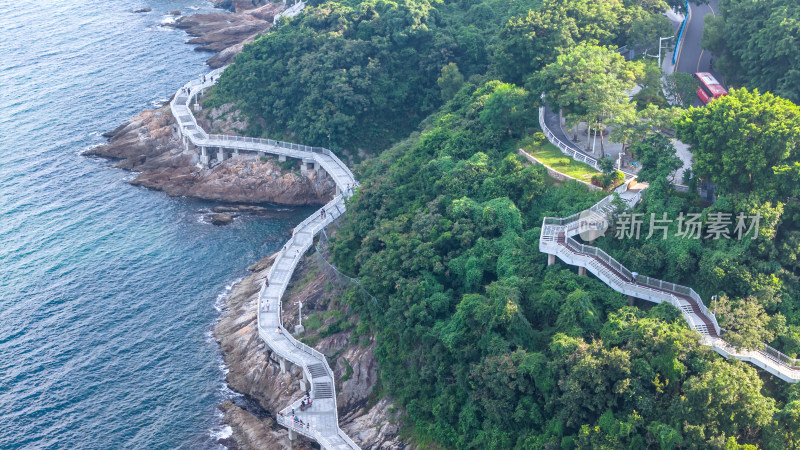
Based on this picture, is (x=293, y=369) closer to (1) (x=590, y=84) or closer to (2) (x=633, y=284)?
(2) (x=633, y=284)

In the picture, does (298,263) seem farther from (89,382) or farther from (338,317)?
(89,382)

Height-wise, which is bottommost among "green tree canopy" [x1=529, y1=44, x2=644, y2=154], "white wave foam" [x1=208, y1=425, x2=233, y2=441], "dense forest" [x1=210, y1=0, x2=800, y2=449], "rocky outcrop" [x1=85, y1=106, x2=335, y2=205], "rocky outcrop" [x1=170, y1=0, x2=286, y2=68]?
"white wave foam" [x1=208, y1=425, x2=233, y2=441]

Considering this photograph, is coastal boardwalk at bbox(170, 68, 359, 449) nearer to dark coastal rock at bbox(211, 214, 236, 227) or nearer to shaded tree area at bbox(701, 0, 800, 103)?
dark coastal rock at bbox(211, 214, 236, 227)

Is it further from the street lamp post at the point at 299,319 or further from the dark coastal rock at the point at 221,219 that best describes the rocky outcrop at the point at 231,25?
the street lamp post at the point at 299,319

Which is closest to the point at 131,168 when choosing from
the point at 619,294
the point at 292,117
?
the point at 292,117

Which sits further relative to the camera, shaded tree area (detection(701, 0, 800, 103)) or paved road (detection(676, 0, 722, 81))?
paved road (detection(676, 0, 722, 81))

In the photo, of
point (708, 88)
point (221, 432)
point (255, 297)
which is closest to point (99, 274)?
point (255, 297)

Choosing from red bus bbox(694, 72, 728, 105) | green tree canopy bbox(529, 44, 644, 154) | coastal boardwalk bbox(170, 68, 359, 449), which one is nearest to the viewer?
coastal boardwalk bbox(170, 68, 359, 449)

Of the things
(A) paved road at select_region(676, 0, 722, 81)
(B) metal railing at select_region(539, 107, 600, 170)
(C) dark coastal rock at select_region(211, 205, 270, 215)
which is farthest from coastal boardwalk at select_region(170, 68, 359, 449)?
(A) paved road at select_region(676, 0, 722, 81)
